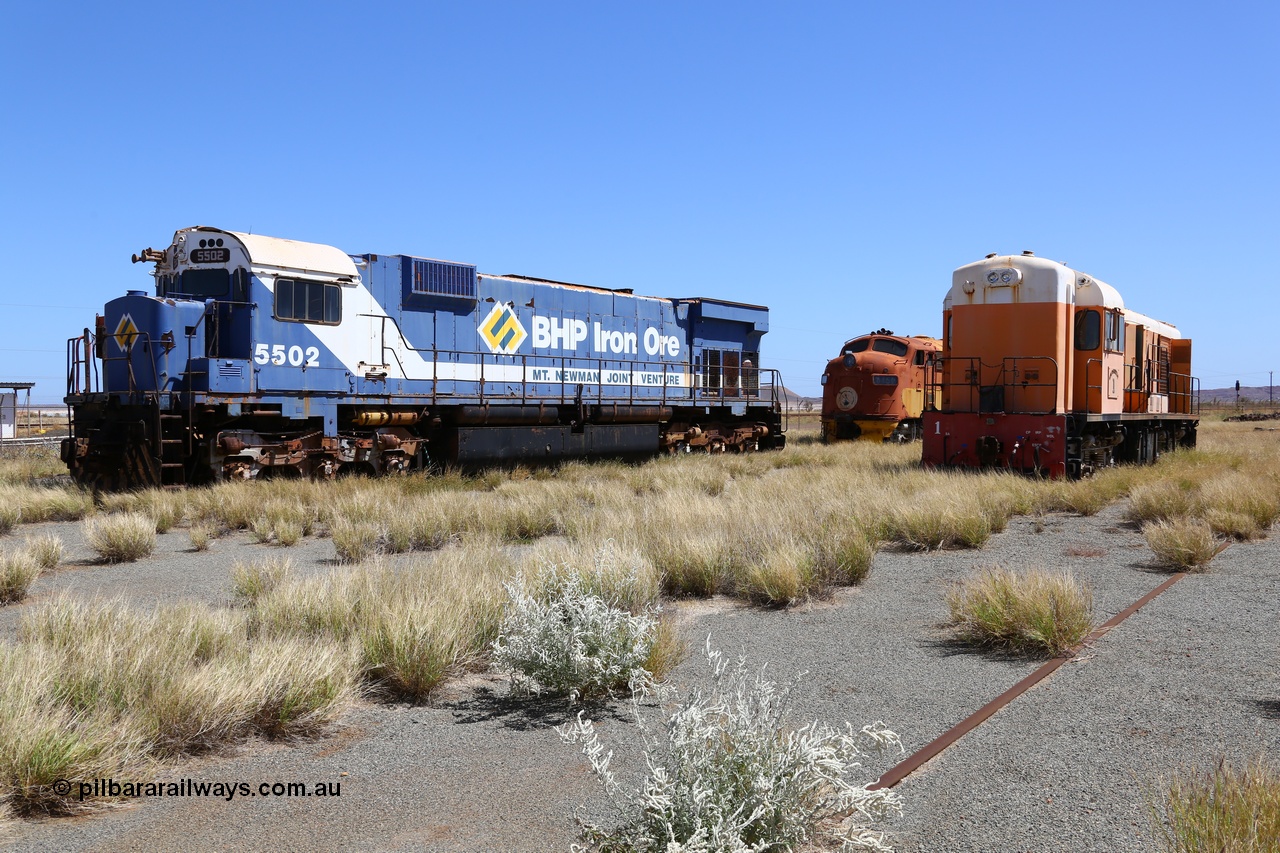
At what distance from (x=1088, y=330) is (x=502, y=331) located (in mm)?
10728

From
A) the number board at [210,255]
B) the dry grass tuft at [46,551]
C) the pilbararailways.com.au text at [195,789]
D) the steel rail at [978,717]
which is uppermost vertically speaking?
the number board at [210,255]

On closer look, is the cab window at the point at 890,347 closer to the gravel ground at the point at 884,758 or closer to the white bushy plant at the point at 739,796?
the gravel ground at the point at 884,758

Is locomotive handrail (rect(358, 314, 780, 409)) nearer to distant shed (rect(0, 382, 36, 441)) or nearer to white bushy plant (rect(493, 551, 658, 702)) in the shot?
white bushy plant (rect(493, 551, 658, 702))

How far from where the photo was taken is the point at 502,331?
19.0 meters

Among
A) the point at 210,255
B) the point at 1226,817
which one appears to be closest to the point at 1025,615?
the point at 1226,817

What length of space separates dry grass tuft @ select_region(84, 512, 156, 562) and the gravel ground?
229 cm

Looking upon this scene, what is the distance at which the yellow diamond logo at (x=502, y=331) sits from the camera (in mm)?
18672

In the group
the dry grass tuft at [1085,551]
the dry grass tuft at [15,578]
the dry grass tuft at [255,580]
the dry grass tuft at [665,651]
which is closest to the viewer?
the dry grass tuft at [665,651]

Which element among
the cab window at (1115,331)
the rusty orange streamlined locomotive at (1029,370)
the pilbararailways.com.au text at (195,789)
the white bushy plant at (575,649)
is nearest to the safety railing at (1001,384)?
the rusty orange streamlined locomotive at (1029,370)

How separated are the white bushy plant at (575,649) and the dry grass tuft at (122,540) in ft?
19.5

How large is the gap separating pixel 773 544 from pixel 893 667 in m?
3.28

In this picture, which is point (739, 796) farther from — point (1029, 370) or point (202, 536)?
point (1029, 370)

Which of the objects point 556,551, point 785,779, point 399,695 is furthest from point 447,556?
point 785,779

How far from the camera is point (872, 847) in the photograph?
10.6 ft
